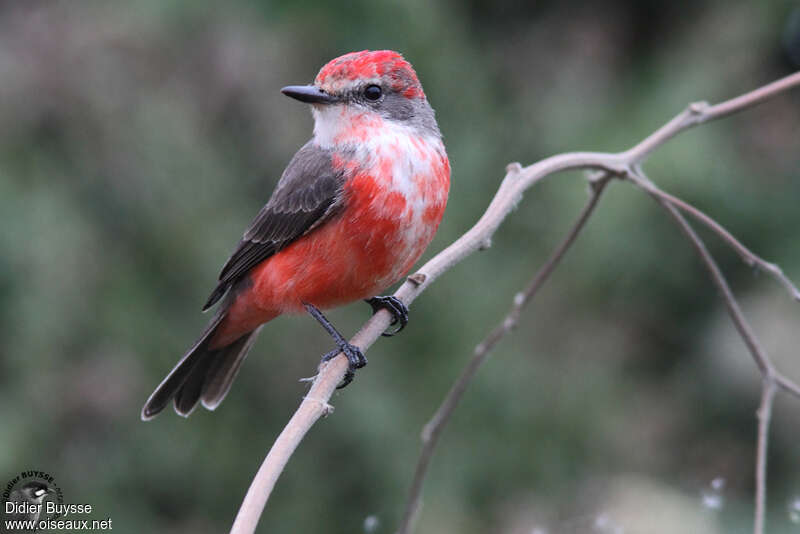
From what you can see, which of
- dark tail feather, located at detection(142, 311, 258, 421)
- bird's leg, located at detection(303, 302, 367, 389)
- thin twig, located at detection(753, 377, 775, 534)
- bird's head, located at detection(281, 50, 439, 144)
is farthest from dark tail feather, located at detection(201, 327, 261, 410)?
thin twig, located at detection(753, 377, 775, 534)

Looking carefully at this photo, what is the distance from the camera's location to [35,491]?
322 cm

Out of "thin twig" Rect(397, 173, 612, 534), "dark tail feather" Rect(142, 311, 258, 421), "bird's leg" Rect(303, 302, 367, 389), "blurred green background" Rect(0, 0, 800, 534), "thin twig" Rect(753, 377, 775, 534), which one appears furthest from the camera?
"blurred green background" Rect(0, 0, 800, 534)

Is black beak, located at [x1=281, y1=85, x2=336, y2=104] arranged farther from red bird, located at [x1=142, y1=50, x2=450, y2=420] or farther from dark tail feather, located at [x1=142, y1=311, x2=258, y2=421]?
dark tail feather, located at [x1=142, y1=311, x2=258, y2=421]

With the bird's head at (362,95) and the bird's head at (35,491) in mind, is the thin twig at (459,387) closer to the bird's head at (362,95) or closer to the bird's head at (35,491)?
the bird's head at (362,95)

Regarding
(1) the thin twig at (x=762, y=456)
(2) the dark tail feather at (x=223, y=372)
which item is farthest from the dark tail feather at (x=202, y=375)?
(1) the thin twig at (x=762, y=456)

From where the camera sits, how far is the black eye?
301 centimetres

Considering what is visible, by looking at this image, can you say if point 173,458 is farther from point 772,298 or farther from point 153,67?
point 772,298

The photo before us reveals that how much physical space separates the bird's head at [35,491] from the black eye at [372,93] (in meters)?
1.65

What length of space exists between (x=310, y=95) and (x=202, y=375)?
111 centimetres

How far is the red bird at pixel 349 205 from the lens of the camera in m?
2.89

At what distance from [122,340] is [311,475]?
3.54ft

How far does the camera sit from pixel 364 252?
2.89 m

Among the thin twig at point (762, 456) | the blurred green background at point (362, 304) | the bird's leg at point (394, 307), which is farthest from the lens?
the blurred green background at point (362, 304)

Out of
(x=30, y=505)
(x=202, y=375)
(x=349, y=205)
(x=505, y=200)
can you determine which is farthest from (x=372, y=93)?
(x=30, y=505)
